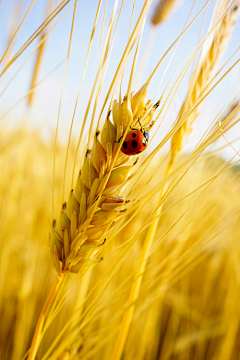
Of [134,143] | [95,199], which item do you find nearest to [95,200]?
[95,199]

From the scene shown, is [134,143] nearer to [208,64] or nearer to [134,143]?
[134,143]

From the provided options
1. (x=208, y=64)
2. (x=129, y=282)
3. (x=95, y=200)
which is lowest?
(x=129, y=282)

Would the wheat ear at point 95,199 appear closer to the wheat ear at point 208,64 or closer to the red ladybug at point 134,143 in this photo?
the red ladybug at point 134,143

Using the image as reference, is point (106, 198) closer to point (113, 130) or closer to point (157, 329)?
point (113, 130)

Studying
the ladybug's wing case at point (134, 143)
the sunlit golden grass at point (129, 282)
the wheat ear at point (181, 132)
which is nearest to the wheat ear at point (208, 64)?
the wheat ear at point (181, 132)

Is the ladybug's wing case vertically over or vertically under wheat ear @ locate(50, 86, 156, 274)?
over

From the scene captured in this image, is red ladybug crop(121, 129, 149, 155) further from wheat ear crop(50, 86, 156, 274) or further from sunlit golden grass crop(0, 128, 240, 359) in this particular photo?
sunlit golden grass crop(0, 128, 240, 359)

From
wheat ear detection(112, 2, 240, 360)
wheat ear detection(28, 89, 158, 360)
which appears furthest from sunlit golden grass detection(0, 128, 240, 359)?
wheat ear detection(28, 89, 158, 360)

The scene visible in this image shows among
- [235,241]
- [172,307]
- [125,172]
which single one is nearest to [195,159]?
[125,172]

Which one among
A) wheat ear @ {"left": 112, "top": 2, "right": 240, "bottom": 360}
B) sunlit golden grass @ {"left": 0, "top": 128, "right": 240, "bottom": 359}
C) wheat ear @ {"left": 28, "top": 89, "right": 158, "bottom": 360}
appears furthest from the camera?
sunlit golden grass @ {"left": 0, "top": 128, "right": 240, "bottom": 359}
